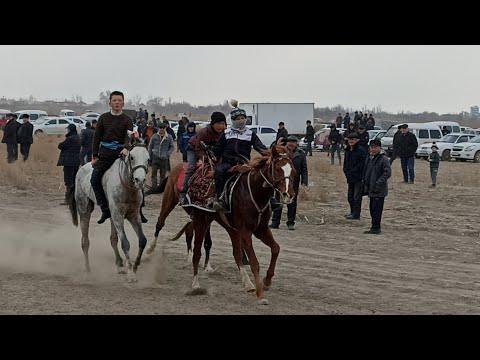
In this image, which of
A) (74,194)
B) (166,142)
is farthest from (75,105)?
(74,194)

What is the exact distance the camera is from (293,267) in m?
11.8

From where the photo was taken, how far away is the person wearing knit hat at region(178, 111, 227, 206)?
33.5ft

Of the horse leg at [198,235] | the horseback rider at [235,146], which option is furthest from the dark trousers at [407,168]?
the horse leg at [198,235]

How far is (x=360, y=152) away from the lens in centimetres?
1673

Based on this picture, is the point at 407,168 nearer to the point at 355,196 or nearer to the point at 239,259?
the point at 355,196

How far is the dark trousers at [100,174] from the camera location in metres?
10.9

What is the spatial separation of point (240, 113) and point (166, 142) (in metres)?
10.4

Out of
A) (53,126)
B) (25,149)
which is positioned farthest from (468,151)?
(53,126)

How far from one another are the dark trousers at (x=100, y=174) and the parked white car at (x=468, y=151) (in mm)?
28921

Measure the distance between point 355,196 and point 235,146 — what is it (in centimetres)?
754

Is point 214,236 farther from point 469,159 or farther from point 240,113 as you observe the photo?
point 469,159

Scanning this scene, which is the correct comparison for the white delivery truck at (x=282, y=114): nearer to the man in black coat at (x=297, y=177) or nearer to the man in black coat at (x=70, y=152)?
the man in black coat at (x=70, y=152)

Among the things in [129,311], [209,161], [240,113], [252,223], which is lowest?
[129,311]

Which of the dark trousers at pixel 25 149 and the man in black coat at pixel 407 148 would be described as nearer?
the man in black coat at pixel 407 148
